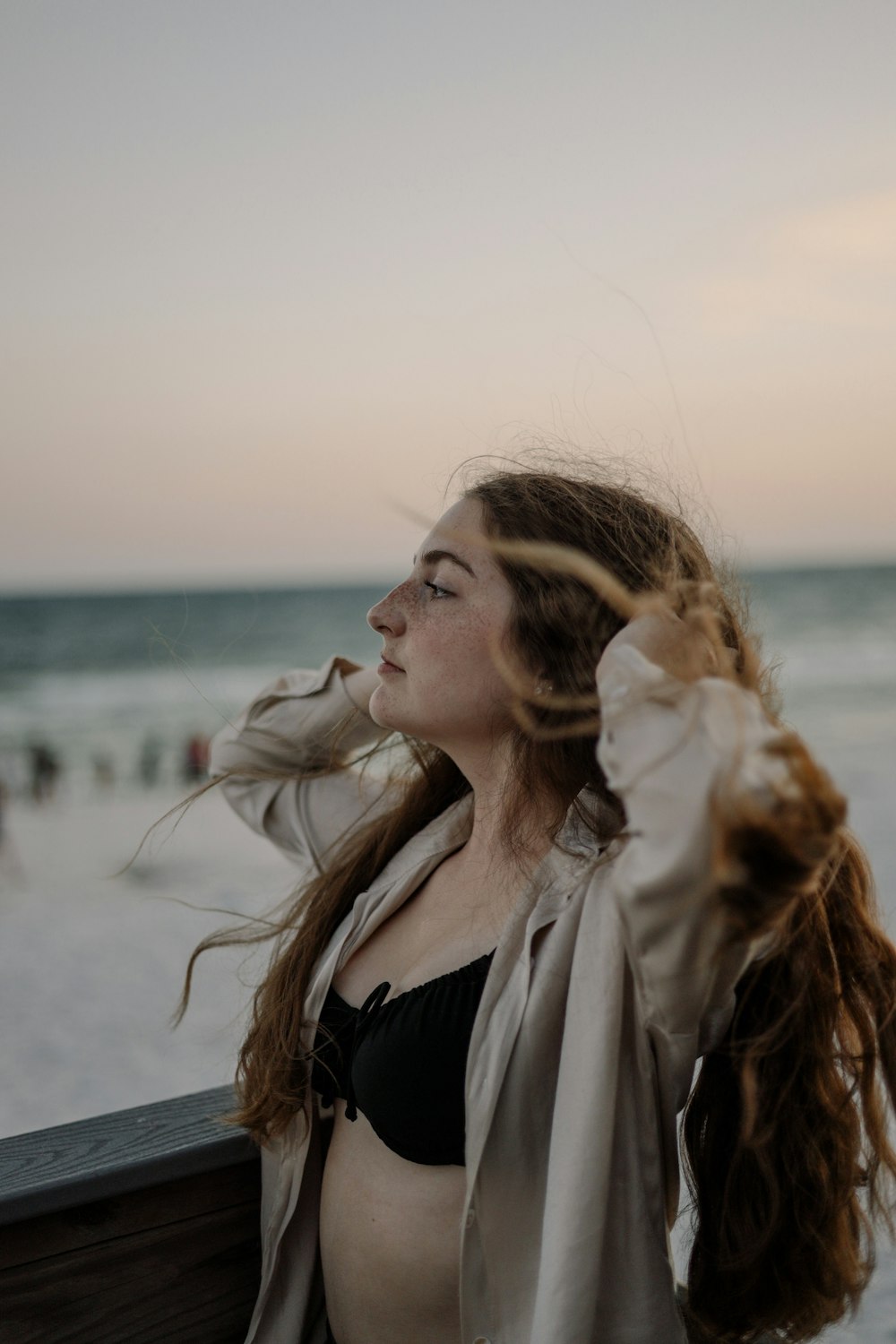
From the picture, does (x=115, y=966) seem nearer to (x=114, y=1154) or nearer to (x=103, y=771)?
(x=114, y=1154)

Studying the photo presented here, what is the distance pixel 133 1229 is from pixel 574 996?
749 mm

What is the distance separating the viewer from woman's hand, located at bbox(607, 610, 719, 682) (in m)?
1.08

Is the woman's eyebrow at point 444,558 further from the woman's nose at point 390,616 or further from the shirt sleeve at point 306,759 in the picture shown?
the shirt sleeve at point 306,759

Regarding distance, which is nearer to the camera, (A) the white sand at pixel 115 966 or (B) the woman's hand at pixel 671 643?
(B) the woman's hand at pixel 671 643

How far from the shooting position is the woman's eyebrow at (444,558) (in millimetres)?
1614

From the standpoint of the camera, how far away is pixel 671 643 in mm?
1129

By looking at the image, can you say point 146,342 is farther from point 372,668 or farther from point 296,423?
point 372,668

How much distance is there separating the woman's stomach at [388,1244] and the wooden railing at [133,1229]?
0.48ft

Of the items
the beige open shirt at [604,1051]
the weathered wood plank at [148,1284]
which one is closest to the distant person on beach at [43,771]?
the weathered wood plank at [148,1284]

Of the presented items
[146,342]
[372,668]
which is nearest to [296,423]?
[372,668]

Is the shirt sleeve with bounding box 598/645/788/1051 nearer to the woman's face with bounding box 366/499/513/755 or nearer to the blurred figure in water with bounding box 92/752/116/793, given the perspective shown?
the woman's face with bounding box 366/499/513/755

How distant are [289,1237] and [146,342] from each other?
26.8 ft

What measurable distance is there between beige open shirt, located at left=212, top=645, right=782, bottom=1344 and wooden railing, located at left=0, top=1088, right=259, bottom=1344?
109mm

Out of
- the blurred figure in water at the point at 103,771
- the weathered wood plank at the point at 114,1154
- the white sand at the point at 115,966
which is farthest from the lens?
the blurred figure in water at the point at 103,771
